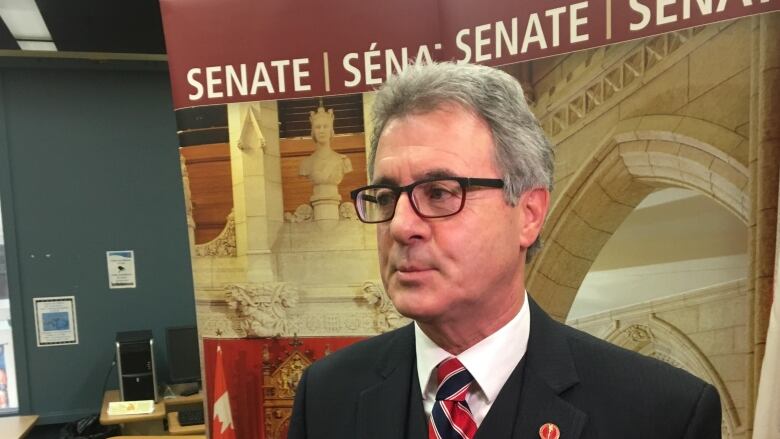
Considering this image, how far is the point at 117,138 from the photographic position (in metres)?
4.37

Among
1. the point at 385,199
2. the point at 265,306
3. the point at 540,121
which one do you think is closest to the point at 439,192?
the point at 385,199

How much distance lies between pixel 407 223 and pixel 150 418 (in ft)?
11.3

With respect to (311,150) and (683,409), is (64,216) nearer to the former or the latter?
(311,150)

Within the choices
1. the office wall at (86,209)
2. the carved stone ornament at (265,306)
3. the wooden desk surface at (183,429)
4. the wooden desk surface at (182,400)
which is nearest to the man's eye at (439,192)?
the carved stone ornament at (265,306)

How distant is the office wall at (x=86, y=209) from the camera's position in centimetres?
423

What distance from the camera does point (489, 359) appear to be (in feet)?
3.03

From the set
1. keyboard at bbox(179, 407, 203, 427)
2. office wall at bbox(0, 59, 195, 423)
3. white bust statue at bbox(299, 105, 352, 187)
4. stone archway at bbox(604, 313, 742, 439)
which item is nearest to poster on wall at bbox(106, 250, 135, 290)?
office wall at bbox(0, 59, 195, 423)

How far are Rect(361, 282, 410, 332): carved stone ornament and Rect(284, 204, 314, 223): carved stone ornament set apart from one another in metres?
0.29

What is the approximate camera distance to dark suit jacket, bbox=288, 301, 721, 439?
882 millimetres

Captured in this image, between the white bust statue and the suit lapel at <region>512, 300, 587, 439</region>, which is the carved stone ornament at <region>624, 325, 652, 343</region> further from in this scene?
the white bust statue

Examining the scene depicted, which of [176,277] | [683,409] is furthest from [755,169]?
[176,277]

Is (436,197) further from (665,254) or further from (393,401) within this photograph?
(665,254)

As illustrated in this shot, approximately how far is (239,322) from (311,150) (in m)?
0.62

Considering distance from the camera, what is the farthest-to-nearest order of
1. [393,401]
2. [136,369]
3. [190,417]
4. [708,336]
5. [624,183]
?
[136,369], [190,417], [624,183], [708,336], [393,401]
